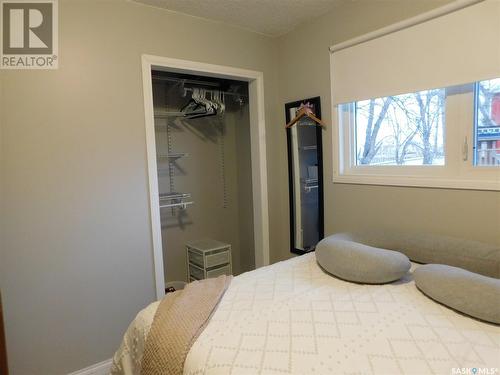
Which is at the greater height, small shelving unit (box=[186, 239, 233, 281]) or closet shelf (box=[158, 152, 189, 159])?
closet shelf (box=[158, 152, 189, 159])

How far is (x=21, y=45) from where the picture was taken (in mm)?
1824

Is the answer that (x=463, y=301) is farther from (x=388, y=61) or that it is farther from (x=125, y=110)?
(x=125, y=110)

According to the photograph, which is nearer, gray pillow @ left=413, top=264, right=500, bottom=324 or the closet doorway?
gray pillow @ left=413, top=264, right=500, bottom=324

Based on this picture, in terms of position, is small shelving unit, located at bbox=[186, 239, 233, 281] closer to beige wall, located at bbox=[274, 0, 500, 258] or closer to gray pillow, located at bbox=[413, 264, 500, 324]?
beige wall, located at bbox=[274, 0, 500, 258]

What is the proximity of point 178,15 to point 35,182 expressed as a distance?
1.49 meters

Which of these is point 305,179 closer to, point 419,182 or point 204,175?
point 419,182

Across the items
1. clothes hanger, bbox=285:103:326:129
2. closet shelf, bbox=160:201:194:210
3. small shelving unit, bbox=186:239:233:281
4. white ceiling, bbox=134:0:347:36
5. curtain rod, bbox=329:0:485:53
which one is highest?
white ceiling, bbox=134:0:347:36

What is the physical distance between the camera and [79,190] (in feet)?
6.44

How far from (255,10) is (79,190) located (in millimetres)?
1724

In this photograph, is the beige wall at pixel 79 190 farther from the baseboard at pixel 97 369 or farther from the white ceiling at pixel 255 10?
the white ceiling at pixel 255 10

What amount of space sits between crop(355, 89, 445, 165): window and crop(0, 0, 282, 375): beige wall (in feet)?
4.81

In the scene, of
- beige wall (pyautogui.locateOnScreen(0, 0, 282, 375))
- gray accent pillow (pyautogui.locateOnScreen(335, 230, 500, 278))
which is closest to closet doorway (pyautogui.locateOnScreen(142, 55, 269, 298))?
beige wall (pyautogui.locateOnScreen(0, 0, 282, 375))

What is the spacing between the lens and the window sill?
5.45 feet

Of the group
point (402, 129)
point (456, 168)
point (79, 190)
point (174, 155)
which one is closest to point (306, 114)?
point (402, 129)
